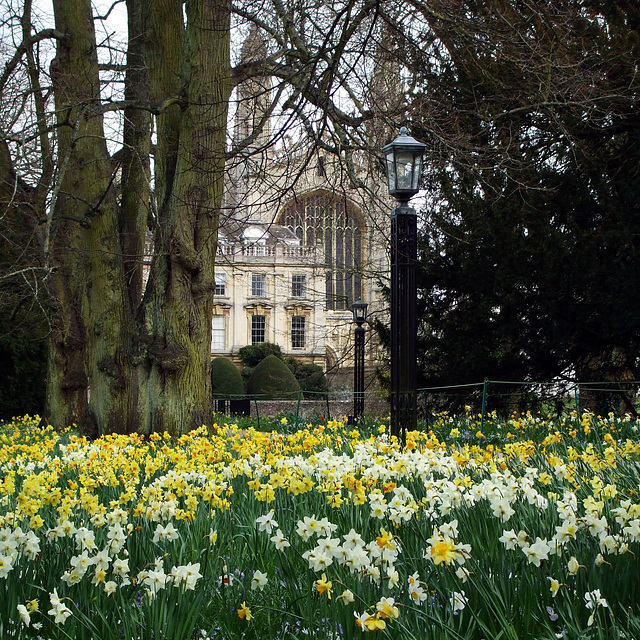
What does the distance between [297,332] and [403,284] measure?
1866 inches

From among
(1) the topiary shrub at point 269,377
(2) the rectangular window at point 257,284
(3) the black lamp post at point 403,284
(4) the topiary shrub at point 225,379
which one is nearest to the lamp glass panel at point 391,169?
(3) the black lamp post at point 403,284

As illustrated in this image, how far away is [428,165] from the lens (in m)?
12.9

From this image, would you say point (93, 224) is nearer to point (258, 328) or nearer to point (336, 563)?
point (336, 563)

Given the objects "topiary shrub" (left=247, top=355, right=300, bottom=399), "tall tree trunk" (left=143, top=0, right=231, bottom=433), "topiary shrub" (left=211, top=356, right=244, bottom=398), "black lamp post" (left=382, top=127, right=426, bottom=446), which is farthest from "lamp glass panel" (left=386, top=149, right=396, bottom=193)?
"topiary shrub" (left=211, top=356, right=244, bottom=398)

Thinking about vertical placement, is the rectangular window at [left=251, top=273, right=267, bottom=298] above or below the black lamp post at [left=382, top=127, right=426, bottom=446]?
above

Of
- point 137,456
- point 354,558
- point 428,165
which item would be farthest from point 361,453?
point 428,165

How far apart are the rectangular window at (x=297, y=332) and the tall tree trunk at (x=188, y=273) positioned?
4405 cm

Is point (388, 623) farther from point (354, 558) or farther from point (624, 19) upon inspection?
point (624, 19)

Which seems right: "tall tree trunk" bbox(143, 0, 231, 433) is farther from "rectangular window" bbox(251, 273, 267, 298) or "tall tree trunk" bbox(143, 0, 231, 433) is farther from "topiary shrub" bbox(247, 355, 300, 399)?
"rectangular window" bbox(251, 273, 267, 298)

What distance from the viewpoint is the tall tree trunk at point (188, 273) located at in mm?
8812

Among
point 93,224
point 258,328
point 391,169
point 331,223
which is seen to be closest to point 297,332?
point 258,328

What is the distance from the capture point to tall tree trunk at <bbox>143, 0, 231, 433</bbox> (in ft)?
28.9

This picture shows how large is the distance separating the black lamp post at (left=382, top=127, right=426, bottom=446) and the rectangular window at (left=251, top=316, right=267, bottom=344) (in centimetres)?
4732

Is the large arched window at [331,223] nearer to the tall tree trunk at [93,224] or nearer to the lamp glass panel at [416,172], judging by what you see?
the lamp glass panel at [416,172]
